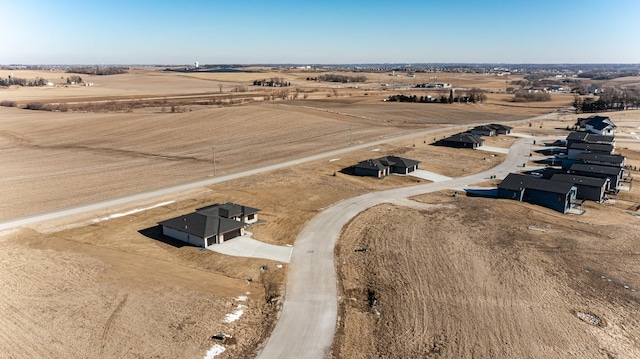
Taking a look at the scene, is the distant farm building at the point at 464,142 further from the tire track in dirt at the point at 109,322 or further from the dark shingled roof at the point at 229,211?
the tire track in dirt at the point at 109,322

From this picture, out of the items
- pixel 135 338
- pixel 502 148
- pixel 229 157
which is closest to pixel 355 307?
pixel 135 338

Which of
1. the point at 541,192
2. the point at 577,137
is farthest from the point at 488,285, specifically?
the point at 577,137

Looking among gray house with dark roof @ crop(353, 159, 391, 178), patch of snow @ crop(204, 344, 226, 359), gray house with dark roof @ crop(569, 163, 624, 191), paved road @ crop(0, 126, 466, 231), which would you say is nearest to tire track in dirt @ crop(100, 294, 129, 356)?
patch of snow @ crop(204, 344, 226, 359)

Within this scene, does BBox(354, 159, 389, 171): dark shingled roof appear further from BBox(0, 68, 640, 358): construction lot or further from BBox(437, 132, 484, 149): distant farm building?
BBox(437, 132, 484, 149): distant farm building

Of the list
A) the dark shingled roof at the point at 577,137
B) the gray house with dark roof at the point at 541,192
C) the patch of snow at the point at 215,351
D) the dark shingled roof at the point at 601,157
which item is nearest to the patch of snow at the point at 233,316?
the patch of snow at the point at 215,351

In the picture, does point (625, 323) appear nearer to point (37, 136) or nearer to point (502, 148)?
point (502, 148)
